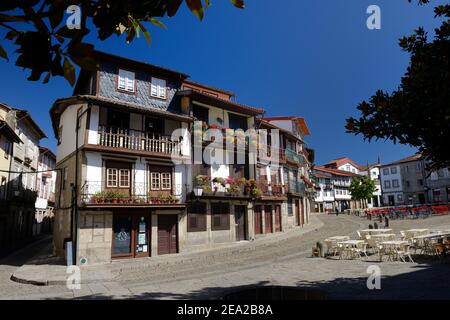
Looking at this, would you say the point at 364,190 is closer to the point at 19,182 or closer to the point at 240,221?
the point at 240,221

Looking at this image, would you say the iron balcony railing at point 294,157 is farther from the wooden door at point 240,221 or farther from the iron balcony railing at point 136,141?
the iron balcony railing at point 136,141

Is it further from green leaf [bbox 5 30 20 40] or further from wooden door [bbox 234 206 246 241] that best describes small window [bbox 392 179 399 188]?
green leaf [bbox 5 30 20 40]

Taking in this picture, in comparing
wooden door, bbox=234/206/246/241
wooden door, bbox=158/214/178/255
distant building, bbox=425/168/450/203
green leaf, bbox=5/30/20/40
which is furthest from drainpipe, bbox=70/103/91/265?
distant building, bbox=425/168/450/203

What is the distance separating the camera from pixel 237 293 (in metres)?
7.28

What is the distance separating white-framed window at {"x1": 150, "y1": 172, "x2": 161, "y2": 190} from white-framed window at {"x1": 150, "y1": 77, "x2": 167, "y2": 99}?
16.3 ft

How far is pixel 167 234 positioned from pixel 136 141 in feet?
18.9

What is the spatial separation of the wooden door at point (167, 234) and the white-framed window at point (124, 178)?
9.12ft

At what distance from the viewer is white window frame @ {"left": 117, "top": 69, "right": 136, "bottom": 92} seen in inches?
764

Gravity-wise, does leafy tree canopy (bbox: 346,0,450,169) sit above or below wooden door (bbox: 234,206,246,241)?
above

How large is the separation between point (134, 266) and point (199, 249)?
5.99m

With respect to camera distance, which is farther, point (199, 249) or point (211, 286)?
point (199, 249)

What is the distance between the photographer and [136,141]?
745 inches
